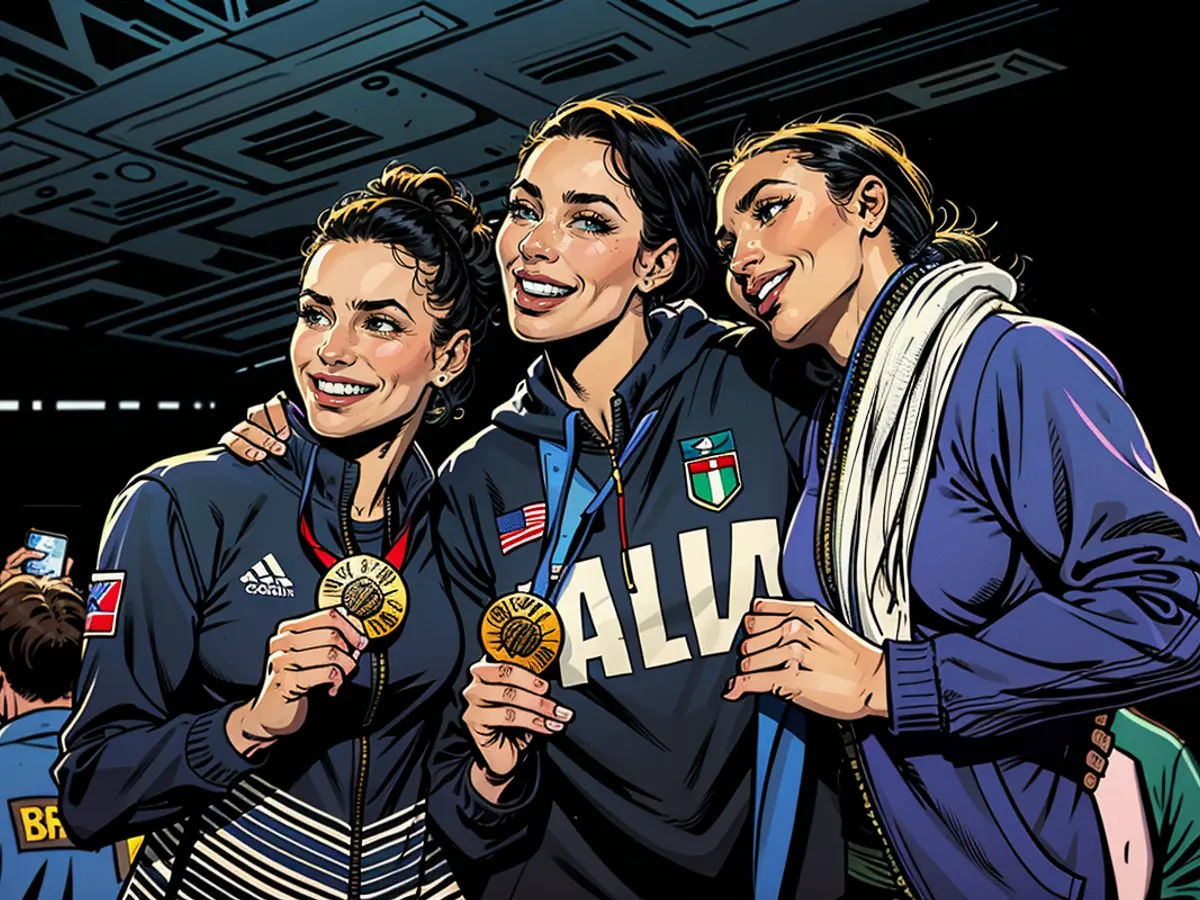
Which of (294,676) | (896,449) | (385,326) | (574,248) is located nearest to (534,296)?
(574,248)

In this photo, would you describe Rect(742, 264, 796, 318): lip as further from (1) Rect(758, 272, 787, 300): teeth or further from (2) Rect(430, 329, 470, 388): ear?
(2) Rect(430, 329, 470, 388): ear

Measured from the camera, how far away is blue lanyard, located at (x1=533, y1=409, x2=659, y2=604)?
2182 millimetres

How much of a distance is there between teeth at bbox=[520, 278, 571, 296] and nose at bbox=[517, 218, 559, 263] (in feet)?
0.16

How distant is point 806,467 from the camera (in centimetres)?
209

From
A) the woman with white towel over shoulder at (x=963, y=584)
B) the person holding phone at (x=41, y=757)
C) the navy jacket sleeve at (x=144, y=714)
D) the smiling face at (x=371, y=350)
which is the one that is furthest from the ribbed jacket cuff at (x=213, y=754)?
the woman with white towel over shoulder at (x=963, y=584)

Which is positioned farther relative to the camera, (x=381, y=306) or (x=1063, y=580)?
(x=381, y=306)

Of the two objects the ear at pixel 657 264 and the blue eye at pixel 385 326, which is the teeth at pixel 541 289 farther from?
the blue eye at pixel 385 326

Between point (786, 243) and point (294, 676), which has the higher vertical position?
point (786, 243)

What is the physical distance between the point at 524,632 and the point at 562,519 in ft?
0.80

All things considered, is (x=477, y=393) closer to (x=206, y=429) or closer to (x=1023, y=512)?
(x=206, y=429)

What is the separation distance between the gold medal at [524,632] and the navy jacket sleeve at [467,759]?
5cm

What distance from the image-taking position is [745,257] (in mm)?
2170

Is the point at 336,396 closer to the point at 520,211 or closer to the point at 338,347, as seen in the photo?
the point at 338,347

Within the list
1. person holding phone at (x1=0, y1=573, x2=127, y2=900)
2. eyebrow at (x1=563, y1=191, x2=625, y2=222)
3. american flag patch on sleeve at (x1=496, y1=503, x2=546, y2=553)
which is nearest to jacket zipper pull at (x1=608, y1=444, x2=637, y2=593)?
american flag patch on sleeve at (x1=496, y1=503, x2=546, y2=553)
